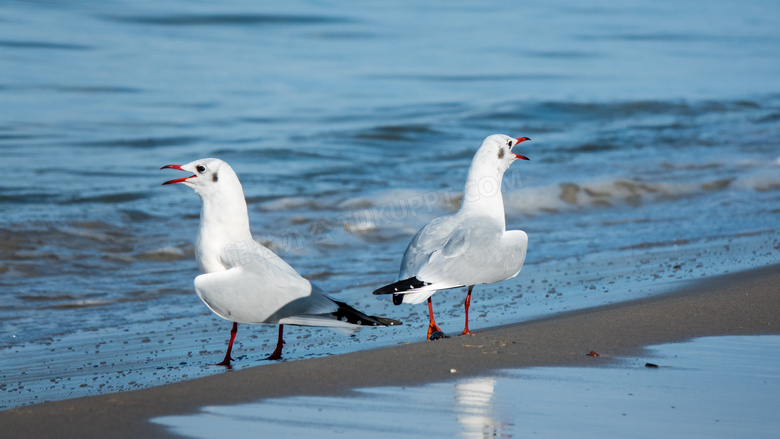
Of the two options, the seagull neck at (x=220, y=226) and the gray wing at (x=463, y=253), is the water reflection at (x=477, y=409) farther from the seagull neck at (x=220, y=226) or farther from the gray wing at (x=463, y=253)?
the seagull neck at (x=220, y=226)

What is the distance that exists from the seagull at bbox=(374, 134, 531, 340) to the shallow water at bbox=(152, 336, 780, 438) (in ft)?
2.71

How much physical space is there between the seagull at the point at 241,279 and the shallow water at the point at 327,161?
0.25 metres

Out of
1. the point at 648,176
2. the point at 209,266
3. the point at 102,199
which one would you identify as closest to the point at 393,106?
the point at 648,176

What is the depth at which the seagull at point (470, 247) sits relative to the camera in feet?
13.9

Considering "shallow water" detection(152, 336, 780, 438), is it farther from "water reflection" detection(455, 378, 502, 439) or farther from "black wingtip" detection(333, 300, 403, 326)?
"black wingtip" detection(333, 300, 403, 326)

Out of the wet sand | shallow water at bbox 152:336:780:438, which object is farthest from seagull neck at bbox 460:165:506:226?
shallow water at bbox 152:336:780:438

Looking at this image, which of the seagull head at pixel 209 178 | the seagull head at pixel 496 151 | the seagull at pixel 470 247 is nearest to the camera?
the seagull at pixel 470 247

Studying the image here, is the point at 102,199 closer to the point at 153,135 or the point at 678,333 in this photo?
the point at 153,135

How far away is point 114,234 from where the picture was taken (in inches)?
315

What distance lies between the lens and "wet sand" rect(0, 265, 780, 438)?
9.93 ft

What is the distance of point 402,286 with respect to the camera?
4.14m

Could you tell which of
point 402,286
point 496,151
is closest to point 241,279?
point 402,286

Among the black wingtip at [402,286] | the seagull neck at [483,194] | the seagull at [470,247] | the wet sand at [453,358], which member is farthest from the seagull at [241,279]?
the seagull neck at [483,194]

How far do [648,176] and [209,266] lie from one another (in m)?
7.35
